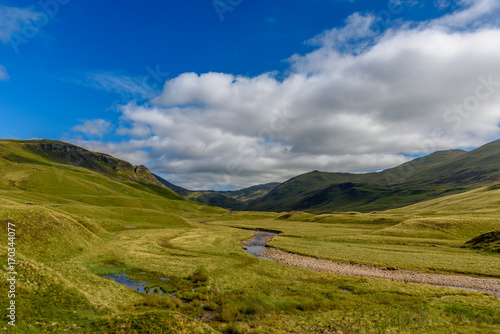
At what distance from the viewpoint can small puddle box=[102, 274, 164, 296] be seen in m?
30.5

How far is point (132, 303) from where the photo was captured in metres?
25.3

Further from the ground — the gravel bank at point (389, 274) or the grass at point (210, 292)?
the grass at point (210, 292)

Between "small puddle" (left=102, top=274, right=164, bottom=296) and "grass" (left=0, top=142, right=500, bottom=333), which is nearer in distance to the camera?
"grass" (left=0, top=142, right=500, bottom=333)

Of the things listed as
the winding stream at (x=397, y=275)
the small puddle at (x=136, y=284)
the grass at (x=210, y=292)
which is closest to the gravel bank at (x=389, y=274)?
the winding stream at (x=397, y=275)

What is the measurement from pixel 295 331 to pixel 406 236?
8145 centimetres

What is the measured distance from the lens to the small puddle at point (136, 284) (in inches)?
1201

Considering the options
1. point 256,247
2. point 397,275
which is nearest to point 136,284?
point 397,275

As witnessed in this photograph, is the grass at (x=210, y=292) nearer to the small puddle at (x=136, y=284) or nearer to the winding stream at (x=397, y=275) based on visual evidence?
the small puddle at (x=136, y=284)

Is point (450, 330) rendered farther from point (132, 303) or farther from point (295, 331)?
point (132, 303)

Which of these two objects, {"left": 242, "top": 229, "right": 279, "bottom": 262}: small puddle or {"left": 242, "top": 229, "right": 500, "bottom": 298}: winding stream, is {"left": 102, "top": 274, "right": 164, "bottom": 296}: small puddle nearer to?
{"left": 242, "top": 229, "right": 500, "bottom": 298}: winding stream

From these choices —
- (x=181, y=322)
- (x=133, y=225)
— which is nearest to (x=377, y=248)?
(x=181, y=322)

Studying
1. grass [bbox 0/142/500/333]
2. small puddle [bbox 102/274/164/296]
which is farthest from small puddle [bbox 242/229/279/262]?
small puddle [bbox 102/274/164/296]

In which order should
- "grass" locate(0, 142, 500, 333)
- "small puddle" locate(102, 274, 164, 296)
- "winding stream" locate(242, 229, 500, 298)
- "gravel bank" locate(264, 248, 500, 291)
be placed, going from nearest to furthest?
"grass" locate(0, 142, 500, 333) < "small puddle" locate(102, 274, 164, 296) < "winding stream" locate(242, 229, 500, 298) < "gravel bank" locate(264, 248, 500, 291)

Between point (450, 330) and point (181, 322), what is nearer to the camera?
point (181, 322)
